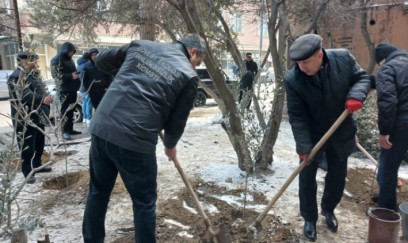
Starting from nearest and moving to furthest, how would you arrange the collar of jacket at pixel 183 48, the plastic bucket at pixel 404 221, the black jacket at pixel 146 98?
1. the black jacket at pixel 146 98
2. the collar of jacket at pixel 183 48
3. the plastic bucket at pixel 404 221

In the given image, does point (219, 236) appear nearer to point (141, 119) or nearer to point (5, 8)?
point (141, 119)

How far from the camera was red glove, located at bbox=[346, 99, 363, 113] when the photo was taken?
106 inches

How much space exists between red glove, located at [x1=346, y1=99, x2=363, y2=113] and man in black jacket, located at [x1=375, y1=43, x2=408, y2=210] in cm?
55

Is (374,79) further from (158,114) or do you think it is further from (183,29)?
(183,29)

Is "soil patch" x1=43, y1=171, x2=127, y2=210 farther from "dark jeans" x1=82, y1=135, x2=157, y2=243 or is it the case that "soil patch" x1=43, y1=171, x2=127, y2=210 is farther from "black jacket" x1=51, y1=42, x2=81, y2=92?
"black jacket" x1=51, y1=42, x2=81, y2=92

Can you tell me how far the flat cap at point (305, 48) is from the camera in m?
2.70

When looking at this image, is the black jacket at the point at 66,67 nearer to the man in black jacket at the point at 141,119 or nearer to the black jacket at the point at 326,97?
the man in black jacket at the point at 141,119

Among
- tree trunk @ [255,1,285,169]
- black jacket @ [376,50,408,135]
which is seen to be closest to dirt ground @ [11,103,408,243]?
tree trunk @ [255,1,285,169]

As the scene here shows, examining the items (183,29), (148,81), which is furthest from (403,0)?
(148,81)

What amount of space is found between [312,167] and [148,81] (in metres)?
1.53

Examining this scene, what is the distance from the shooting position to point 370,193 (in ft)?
13.4

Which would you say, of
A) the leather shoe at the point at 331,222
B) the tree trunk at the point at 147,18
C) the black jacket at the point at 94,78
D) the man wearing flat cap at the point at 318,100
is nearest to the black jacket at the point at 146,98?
the man wearing flat cap at the point at 318,100

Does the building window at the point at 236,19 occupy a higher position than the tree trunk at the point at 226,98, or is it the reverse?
the building window at the point at 236,19

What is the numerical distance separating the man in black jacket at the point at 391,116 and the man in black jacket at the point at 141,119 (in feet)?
5.56
